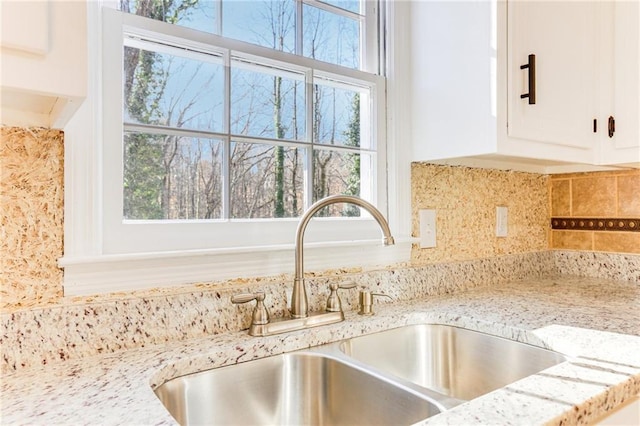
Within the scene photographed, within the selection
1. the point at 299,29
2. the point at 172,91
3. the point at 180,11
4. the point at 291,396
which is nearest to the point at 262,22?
the point at 299,29

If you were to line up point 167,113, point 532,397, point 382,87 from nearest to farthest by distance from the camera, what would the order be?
point 532,397, point 167,113, point 382,87

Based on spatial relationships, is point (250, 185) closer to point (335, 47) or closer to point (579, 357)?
point (335, 47)

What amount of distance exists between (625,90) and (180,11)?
4.90 ft

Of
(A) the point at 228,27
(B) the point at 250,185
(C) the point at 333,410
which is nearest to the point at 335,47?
(A) the point at 228,27

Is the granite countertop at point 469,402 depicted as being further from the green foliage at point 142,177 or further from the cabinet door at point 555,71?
the cabinet door at point 555,71

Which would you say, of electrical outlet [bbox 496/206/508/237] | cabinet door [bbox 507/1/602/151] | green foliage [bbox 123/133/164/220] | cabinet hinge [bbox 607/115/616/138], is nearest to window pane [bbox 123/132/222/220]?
green foliage [bbox 123/133/164/220]

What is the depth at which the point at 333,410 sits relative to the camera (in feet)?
2.95

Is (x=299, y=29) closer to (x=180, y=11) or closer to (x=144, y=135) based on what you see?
(x=180, y=11)

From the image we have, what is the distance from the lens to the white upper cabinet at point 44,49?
47 centimetres

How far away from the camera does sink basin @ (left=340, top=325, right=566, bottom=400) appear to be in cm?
101

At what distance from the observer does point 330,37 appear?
129 cm

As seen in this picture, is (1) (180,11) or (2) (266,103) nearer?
(1) (180,11)

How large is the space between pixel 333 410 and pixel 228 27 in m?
1.00

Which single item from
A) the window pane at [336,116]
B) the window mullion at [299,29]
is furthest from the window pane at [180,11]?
the window pane at [336,116]
